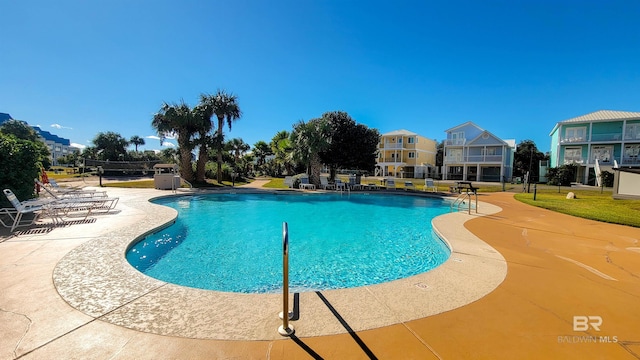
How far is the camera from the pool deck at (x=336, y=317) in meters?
2.41

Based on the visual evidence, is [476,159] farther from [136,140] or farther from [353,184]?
[136,140]

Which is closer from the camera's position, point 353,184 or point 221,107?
point 221,107

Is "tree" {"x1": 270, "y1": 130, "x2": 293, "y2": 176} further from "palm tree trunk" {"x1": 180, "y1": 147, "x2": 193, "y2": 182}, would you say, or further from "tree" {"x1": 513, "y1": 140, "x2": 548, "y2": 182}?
"tree" {"x1": 513, "y1": 140, "x2": 548, "y2": 182}

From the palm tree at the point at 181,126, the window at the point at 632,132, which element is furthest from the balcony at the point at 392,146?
the palm tree at the point at 181,126

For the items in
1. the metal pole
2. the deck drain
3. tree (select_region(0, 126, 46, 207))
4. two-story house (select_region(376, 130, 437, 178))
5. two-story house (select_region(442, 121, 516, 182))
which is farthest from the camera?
two-story house (select_region(376, 130, 437, 178))

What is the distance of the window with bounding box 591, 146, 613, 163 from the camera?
2919 cm

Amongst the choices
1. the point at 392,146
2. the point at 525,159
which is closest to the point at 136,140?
the point at 392,146

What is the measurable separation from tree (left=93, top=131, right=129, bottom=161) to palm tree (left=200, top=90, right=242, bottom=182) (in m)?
31.2

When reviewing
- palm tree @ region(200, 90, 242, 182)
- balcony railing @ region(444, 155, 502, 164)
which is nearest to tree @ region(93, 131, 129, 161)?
palm tree @ region(200, 90, 242, 182)

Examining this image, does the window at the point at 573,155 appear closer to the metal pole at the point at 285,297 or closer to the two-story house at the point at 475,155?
the two-story house at the point at 475,155

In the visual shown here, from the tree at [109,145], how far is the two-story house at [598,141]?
64.8 metres

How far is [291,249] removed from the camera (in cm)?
709

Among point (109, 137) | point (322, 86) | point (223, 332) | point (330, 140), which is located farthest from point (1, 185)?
point (109, 137)

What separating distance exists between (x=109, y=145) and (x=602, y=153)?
69.6 meters
